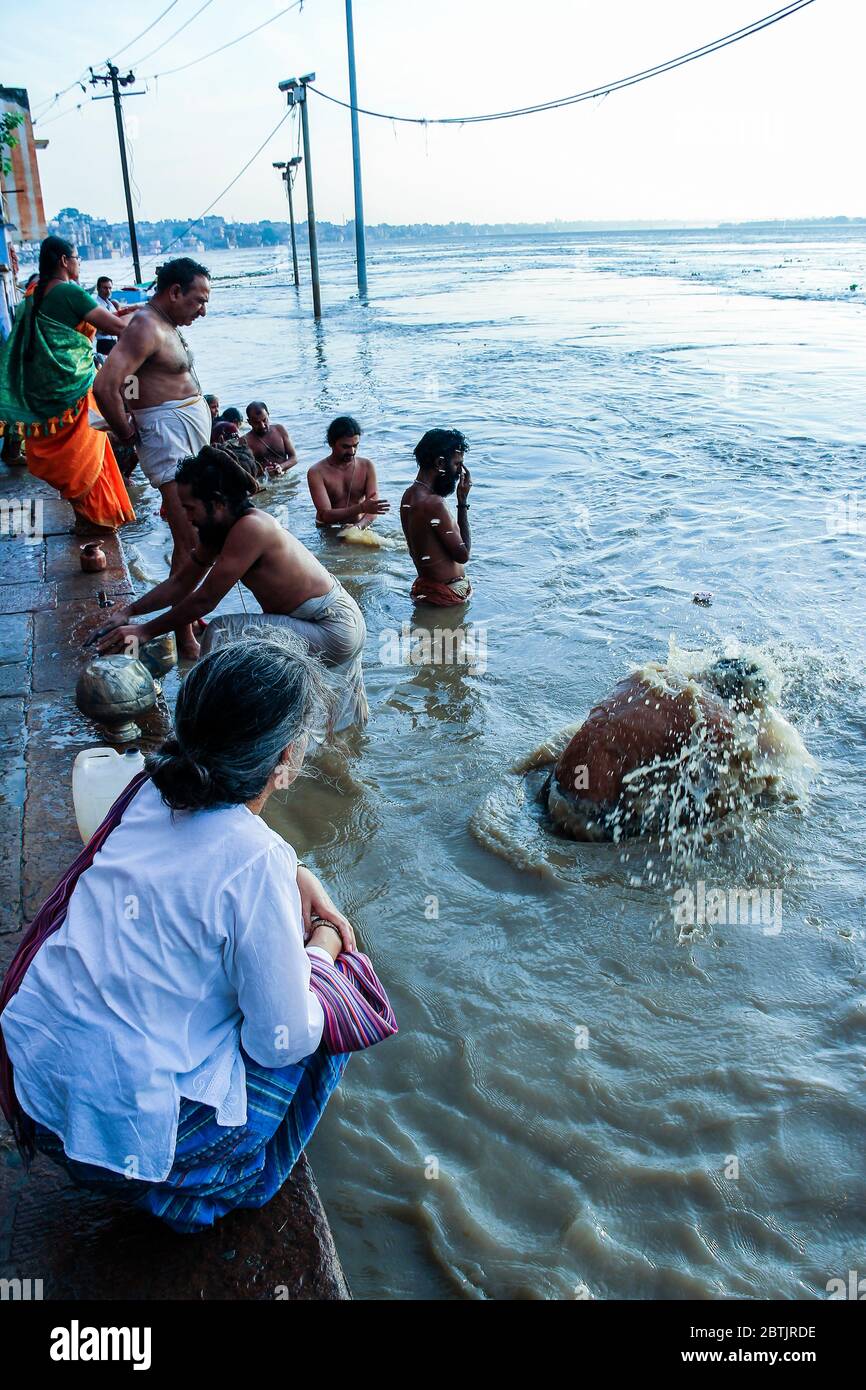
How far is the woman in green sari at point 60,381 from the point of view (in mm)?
5668

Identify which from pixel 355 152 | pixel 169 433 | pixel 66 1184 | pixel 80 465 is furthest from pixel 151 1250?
pixel 355 152

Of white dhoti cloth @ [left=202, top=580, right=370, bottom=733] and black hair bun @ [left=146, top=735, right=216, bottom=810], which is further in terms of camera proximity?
white dhoti cloth @ [left=202, top=580, right=370, bottom=733]

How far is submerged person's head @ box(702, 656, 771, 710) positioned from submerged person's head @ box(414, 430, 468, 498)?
2151 mm

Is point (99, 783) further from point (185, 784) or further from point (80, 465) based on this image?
point (80, 465)

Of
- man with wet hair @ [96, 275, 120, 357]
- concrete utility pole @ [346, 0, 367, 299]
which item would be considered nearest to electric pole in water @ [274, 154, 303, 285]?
concrete utility pole @ [346, 0, 367, 299]

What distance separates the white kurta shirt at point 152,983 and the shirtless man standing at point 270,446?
338 inches

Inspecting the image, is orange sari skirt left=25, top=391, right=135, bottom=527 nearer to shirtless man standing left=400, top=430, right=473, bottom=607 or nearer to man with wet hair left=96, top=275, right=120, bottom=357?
shirtless man standing left=400, top=430, right=473, bottom=607

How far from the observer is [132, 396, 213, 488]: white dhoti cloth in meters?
5.11

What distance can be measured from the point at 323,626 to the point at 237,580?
0.56 meters

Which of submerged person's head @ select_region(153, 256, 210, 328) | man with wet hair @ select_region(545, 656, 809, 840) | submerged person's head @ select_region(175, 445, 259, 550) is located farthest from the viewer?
submerged person's head @ select_region(153, 256, 210, 328)

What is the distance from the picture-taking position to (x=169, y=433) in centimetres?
513

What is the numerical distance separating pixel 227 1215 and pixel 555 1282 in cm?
80

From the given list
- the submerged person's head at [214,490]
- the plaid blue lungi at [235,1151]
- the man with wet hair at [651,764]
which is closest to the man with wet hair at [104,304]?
the submerged person's head at [214,490]
